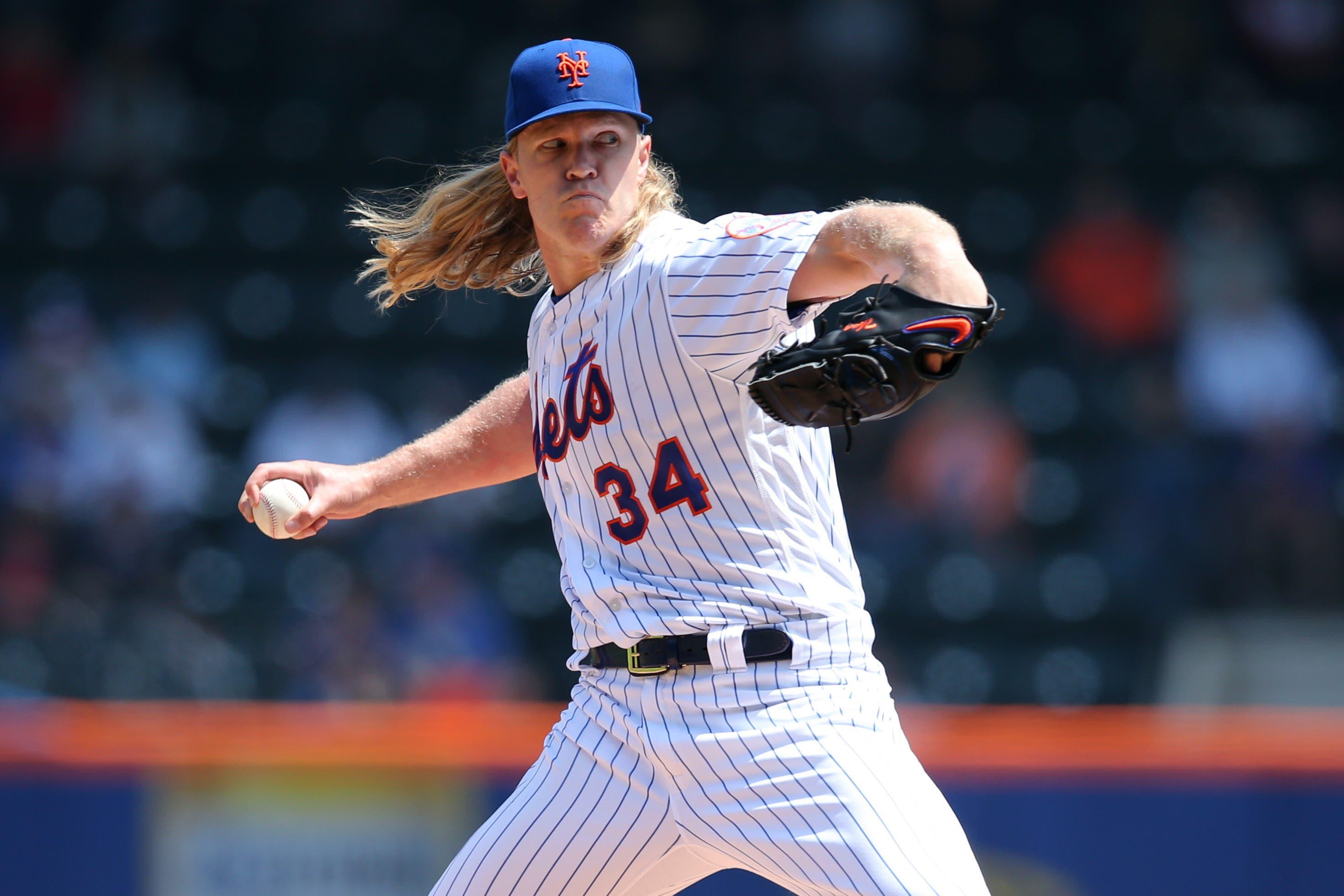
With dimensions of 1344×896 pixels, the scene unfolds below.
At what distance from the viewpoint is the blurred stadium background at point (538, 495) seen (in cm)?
429

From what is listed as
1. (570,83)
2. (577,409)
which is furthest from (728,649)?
(570,83)

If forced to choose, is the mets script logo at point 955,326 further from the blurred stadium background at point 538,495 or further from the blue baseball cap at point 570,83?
the blurred stadium background at point 538,495

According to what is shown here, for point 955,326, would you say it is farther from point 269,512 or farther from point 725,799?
point 269,512

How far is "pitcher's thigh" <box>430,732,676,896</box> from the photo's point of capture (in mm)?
2459

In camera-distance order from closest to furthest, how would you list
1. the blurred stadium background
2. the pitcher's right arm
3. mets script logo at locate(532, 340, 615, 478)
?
mets script logo at locate(532, 340, 615, 478) < the pitcher's right arm < the blurred stadium background

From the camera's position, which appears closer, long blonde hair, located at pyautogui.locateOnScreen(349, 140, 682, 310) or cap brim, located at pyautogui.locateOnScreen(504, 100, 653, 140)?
cap brim, located at pyautogui.locateOnScreen(504, 100, 653, 140)

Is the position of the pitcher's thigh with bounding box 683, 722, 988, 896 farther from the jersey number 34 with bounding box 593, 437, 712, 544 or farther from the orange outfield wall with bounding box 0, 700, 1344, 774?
the orange outfield wall with bounding box 0, 700, 1344, 774

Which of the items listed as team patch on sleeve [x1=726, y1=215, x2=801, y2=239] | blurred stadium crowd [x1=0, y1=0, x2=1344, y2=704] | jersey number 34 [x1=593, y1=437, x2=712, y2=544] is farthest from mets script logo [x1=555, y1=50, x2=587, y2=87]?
blurred stadium crowd [x1=0, y1=0, x2=1344, y2=704]

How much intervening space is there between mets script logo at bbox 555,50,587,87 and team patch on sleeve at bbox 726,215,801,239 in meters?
0.42

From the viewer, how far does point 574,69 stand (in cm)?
254

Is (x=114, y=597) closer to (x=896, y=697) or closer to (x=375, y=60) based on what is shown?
(x=896, y=697)

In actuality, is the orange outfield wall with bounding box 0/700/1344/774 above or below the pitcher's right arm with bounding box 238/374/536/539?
below

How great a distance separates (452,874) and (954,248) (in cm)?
133

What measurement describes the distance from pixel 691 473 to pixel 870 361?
1.70ft
